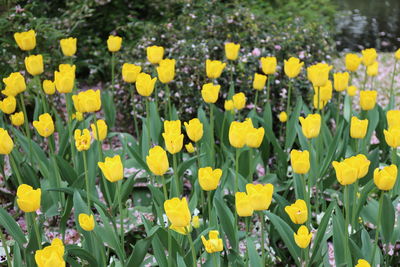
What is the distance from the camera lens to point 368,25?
8.52 metres

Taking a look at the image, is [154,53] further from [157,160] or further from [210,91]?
[157,160]

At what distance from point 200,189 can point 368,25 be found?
6.98 metres

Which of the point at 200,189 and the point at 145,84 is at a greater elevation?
the point at 145,84

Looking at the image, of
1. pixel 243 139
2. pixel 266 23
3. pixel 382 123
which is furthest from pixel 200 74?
pixel 243 139

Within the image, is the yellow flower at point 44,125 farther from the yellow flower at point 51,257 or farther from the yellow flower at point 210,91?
the yellow flower at point 51,257

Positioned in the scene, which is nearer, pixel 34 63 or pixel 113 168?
pixel 113 168

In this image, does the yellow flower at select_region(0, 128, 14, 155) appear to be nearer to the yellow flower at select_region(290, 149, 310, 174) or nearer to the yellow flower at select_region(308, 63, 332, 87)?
the yellow flower at select_region(290, 149, 310, 174)

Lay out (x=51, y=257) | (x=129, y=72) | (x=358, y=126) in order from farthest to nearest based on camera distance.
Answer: (x=129, y=72) → (x=358, y=126) → (x=51, y=257)

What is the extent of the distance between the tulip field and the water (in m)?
4.60

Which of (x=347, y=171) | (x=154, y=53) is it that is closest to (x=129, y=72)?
(x=154, y=53)

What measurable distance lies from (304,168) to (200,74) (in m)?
2.18

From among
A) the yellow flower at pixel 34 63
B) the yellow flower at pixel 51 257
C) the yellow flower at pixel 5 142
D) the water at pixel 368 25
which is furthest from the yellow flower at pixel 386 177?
the water at pixel 368 25

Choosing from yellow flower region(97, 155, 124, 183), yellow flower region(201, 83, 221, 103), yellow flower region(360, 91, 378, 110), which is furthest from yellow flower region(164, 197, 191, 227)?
yellow flower region(360, 91, 378, 110)

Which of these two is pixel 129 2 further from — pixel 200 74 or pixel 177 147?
pixel 177 147
